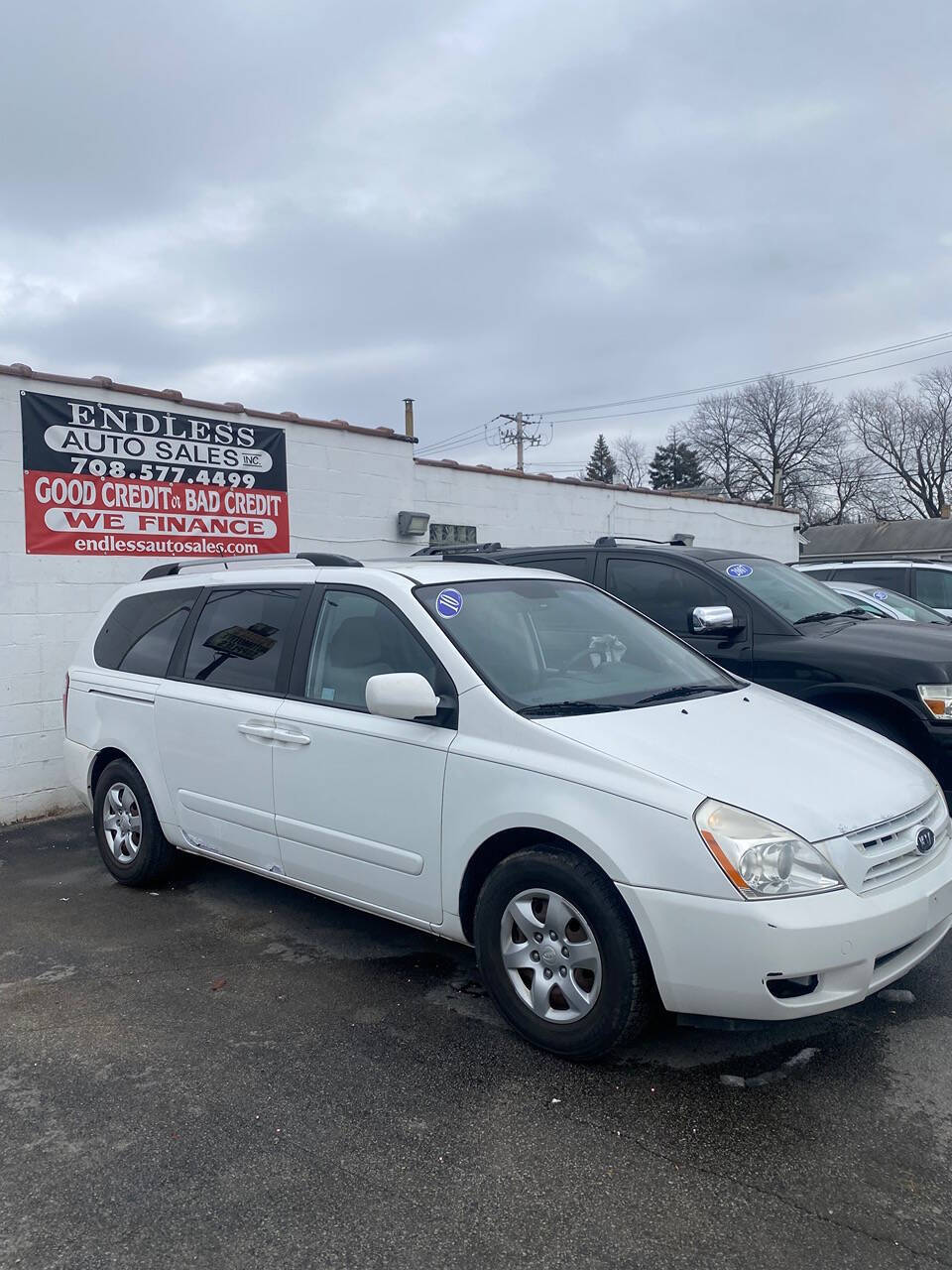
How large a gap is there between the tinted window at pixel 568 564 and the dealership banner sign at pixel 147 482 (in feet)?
8.98

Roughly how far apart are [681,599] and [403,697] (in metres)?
3.48

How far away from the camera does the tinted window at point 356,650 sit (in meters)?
4.20

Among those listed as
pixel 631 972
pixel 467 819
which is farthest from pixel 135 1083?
pixel 631 972

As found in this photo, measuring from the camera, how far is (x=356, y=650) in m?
4.43

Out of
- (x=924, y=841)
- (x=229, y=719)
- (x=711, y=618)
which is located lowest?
(x=924, y=841)

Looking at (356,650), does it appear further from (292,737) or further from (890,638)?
(890,638)

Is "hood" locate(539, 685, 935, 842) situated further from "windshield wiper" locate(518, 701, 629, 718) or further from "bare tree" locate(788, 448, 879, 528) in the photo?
"bare tree" locate(788, 448, 879, 528)

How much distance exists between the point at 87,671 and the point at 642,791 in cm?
393

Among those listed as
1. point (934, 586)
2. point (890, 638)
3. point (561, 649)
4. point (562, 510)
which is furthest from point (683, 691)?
point (934, 586)

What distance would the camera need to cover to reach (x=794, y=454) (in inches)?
2569

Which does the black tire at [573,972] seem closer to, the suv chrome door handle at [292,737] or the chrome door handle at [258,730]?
the suv chrome door handle at [292,737]

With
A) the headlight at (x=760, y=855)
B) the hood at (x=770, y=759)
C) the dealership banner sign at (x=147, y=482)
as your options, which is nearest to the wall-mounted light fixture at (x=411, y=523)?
the dealership banner sign at (x=147, y=482)

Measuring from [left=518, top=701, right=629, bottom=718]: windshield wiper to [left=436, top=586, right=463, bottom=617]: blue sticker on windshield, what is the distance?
0.66 m

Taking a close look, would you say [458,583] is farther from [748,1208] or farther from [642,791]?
[748,1208]
